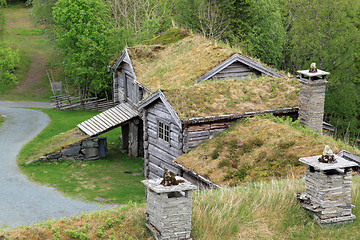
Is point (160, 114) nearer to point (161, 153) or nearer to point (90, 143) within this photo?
point (161, 153)

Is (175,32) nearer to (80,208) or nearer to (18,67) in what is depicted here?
(80,208)

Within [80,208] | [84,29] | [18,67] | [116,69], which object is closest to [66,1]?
[84,29]

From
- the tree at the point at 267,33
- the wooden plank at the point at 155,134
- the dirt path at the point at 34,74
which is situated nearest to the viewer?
the wooden plank at the point at 155,134

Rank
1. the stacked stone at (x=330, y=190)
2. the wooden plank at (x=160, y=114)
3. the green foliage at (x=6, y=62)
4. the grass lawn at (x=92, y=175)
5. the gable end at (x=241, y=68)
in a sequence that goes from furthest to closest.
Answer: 1. the green foliage at (x=6, y=62)
2. the grass lawn at (x=92, y=175)
3. the gable end at (x=241, y=68)
4. the wooden plank at (x=160, y=114)
5. the stacked stone at (x=330, y=190)

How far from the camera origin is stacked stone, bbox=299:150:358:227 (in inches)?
433

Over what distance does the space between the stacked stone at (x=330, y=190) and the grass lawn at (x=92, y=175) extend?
13837 mm

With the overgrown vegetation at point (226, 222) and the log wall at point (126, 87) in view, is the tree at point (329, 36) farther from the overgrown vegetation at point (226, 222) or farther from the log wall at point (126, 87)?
the overgrown vegetation at point (226, 222)

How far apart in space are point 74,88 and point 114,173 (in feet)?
86.6

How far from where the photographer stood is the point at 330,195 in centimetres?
1110

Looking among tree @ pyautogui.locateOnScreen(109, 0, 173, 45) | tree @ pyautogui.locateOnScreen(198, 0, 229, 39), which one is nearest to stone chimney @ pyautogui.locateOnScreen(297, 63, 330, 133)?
tree @ pyautogui.locateOnScreen(109, 0, 173, 45)

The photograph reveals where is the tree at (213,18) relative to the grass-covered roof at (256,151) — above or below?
above

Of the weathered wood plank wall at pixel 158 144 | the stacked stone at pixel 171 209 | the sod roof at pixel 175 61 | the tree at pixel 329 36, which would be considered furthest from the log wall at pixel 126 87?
the stacked stone at pixel 171 209

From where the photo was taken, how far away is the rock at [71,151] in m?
30.7

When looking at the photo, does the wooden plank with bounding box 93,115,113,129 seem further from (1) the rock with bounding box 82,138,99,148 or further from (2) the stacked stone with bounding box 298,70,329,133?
(2) the stacked stone with bounding box 298,70,329,133
